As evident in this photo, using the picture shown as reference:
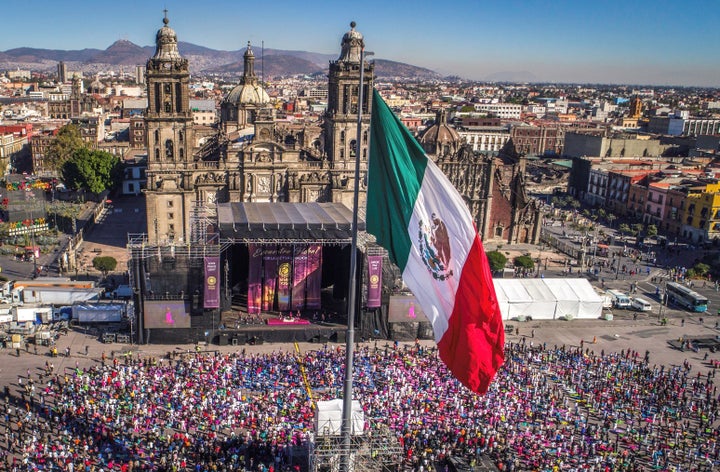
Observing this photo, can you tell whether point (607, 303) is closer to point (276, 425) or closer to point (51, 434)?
point (276, 425)

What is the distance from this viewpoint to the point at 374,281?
141ft

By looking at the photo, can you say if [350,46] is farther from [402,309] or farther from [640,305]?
[640,305]

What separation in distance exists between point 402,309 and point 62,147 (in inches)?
2932

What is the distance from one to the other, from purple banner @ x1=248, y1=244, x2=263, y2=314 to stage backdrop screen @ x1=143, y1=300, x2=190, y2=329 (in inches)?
191

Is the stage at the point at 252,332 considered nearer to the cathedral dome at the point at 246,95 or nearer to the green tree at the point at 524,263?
the green tree at the point at 524,263

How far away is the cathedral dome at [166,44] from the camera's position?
58625mm

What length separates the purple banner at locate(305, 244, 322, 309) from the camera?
150ft

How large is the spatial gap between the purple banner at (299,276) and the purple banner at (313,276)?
23cm

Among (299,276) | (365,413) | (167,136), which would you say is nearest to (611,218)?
(299,276)

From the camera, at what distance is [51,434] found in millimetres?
28938

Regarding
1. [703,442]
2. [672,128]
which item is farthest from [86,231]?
[672,128]

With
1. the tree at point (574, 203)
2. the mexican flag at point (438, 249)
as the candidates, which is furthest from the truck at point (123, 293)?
the tree at point (574, 203)

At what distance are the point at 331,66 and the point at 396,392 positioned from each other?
38.4m

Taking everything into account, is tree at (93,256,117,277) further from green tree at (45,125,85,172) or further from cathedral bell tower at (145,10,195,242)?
green tree at (45,125,85,172)
